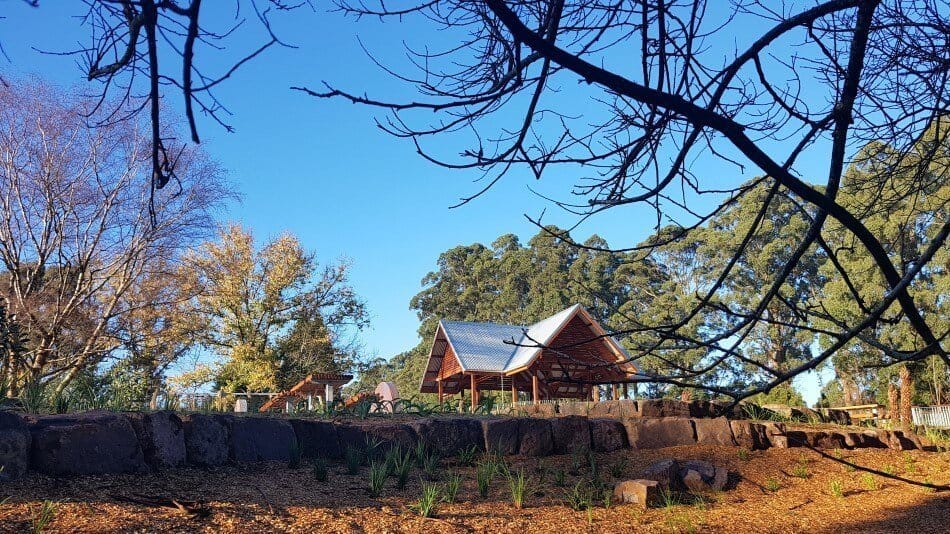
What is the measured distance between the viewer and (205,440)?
23.5ft

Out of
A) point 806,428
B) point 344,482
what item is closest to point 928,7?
point 344,482

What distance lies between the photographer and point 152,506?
5.23 metres

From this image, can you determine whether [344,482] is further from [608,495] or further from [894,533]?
[894,533]

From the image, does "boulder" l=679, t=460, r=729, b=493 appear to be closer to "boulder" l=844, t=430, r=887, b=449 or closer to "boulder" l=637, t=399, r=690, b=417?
"boulder" l=637, t=399, r=690, b=417

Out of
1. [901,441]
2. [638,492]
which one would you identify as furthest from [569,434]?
[901,441]

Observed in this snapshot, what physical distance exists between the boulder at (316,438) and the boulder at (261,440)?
10 centimetres

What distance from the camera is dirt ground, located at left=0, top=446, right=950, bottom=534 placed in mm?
5000

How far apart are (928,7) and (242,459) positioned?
22.1 feet

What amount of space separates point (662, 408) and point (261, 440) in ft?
21.3

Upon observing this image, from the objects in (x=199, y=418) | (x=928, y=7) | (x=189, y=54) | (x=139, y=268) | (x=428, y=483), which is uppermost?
(x=139, y=268)

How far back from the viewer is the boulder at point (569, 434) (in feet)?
31.4

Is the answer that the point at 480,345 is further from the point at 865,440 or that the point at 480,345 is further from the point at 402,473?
the point at 402,473

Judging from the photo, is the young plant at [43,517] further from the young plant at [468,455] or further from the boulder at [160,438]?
the young plant at [468,455]

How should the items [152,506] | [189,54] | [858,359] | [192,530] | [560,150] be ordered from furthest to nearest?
[858,359], [152,506], [192,530], [560,150], [189,54]
